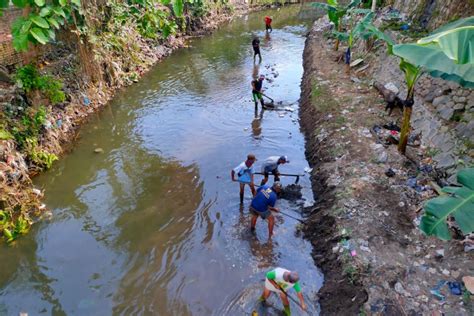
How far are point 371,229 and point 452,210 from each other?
6.44 feet

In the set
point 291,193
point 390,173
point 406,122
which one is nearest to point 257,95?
point 291,193

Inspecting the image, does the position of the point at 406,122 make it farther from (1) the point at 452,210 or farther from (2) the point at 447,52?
(2) the point at 447,52

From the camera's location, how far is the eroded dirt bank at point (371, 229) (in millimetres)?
5004

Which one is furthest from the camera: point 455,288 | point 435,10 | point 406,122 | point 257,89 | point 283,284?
point 257,89

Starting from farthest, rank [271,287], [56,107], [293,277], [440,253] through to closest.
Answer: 1. [56,107]
2. [440,253]
3. [271,287]
4. [293,277]

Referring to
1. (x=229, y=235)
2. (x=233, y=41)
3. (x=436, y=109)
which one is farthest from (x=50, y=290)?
(x=233, y=41)

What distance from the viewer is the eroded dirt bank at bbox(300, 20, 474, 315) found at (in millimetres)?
5004

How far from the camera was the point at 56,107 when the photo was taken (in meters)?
11.0

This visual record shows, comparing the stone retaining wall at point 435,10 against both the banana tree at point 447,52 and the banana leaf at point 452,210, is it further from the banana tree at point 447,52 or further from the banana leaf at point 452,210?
the banana leaf at point 452,210

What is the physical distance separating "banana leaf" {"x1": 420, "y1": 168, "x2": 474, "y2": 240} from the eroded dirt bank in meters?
1.20

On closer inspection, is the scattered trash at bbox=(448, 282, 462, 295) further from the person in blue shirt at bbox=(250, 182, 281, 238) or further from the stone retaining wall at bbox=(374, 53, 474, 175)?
the person in blue shirt at bbox=(250, 182, 281, 238)

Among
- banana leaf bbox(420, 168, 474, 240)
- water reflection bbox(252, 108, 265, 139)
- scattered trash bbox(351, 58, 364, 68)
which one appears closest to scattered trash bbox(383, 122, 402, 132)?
water reflection bbox(252, 108, 265, 139)

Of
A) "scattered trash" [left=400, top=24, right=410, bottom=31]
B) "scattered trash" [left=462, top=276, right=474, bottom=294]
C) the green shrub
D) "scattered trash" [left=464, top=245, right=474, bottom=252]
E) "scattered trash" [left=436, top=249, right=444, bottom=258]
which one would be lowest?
"scattered trash" [left=436, top=249, right=444, bottom=258]

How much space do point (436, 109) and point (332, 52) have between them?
27.3 feet
